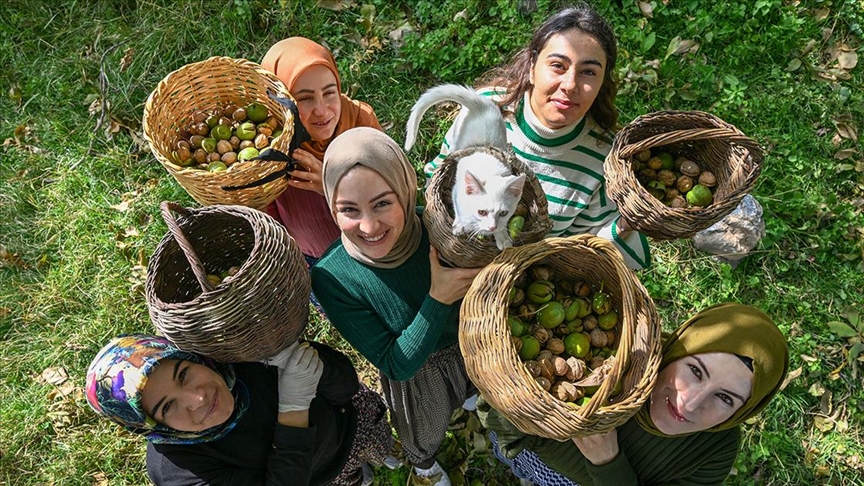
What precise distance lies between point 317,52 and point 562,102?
1415 millimetres

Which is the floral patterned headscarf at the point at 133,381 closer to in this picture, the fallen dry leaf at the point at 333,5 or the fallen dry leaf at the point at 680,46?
the fallen dry leaf at the point at 333,5

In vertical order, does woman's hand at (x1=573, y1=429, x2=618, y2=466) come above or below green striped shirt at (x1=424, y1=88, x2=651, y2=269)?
below

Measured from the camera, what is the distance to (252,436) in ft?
8.44

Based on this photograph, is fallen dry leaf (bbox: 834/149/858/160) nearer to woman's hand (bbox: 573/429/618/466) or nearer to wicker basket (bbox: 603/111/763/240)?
wicker basket (bbox: 603/111/763/240)

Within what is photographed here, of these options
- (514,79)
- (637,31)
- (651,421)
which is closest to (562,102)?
(514,79)

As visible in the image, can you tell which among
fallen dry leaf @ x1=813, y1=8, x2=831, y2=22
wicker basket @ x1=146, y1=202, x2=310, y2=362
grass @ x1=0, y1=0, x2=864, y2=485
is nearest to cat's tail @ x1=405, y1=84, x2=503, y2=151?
wicker basket @ x1=146, y1=202, x2=310, y2=362

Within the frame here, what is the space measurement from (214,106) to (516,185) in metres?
2.10

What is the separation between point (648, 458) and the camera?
2.58 meters

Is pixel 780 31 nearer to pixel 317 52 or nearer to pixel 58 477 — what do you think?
pixel 317 52

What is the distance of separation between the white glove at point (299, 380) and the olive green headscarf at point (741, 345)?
1531mm

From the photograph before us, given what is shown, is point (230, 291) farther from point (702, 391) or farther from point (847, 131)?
point (847, 131)

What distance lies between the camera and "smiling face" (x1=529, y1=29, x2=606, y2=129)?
2.72 metres

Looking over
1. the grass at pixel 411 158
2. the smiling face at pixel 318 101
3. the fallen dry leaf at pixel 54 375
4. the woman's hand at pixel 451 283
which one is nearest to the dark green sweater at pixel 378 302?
the woman's hand at pixel 451 283

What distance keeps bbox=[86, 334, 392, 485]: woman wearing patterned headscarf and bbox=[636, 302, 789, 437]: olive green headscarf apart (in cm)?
155
